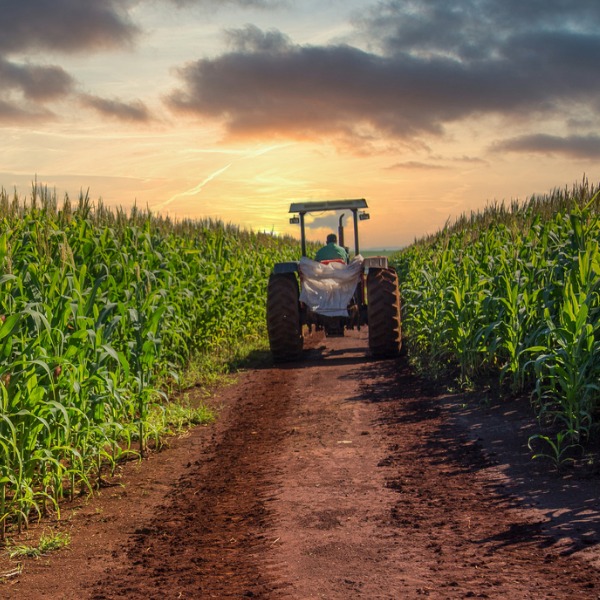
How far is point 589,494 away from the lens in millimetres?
5559

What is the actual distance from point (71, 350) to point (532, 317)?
5202 millimetres

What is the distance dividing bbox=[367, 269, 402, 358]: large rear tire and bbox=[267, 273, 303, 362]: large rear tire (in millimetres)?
1275

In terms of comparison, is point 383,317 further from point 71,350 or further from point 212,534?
point 212,534

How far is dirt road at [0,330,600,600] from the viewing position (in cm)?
421

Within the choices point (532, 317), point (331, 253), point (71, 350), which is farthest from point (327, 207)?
point (71, 350)

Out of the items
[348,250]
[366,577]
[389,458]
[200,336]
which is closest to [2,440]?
[366,577]

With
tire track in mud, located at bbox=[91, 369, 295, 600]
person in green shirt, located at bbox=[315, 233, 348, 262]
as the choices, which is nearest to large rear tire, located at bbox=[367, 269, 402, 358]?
person in green shirt, located at bbox=[315, 233, 348, 262]

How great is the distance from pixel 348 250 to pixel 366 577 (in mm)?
11504

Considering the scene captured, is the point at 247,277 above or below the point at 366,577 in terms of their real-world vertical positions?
above

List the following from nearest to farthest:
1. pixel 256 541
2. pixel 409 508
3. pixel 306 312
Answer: pixel 256 541 < pixel 409 508 < pixel 306 312

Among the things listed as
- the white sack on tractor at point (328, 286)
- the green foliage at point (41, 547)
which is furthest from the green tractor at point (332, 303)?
the green foliage at point (41, 547)

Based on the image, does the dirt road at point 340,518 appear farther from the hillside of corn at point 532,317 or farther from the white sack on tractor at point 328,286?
the white sack on tractor at point 328,286

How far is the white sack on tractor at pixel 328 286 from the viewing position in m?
12.7

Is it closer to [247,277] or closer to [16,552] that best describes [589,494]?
[16,552]
